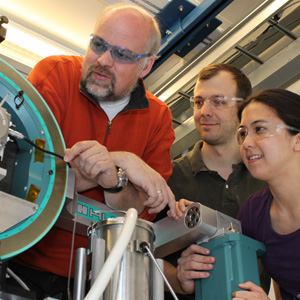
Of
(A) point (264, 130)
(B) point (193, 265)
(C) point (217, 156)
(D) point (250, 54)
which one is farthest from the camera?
(D) point (250, 54)

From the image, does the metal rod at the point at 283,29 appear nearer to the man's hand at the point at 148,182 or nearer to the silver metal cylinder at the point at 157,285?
the man's hand at the point at 148,182

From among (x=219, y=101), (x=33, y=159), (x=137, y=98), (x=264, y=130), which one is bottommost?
(x=33, y=159)

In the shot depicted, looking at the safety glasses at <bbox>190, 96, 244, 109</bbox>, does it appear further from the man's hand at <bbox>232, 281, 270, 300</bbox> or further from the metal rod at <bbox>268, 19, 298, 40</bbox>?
the man's hand at <bbox>232, 281, 270, 300</bbox>

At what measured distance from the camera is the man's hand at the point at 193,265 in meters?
1.17

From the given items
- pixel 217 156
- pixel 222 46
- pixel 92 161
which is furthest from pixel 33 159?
pixel 222 46

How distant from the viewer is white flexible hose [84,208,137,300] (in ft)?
2.48

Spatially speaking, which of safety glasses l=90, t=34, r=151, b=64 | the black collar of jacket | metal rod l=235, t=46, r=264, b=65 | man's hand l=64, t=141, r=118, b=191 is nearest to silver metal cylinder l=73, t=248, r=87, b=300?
man's hand l=64, t=141, r=118, b=191

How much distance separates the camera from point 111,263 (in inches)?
31.3

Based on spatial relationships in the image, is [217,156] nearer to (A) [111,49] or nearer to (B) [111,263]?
(A) [111,49]

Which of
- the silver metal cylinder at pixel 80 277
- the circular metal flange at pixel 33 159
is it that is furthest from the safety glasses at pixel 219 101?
the silver metal cylinder at pixel 80 277

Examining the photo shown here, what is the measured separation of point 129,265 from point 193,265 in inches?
12.7

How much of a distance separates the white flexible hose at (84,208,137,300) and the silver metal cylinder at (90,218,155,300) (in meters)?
0.08

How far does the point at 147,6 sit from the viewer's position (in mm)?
2672

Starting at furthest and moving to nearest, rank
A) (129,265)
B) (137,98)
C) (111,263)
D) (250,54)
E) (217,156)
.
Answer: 1. (250,54)
2. (217,156)
3. (137,98)
4. (129,265)
5. (111,263)
